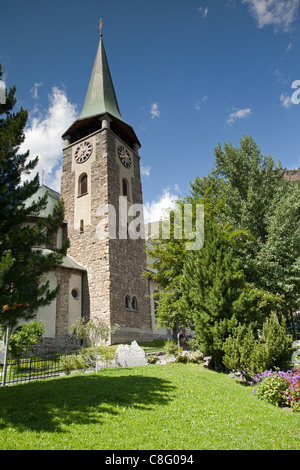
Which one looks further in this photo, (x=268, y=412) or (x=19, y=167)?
(x=19, y=167)

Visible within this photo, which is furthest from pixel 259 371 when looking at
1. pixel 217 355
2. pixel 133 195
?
pixel 133 195

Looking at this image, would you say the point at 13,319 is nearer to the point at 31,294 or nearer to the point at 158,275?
the point at 31,294

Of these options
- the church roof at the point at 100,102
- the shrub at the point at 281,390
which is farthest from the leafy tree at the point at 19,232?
the church roof at the point at 100,102

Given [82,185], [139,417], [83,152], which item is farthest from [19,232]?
[83,152]

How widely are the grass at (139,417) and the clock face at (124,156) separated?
1966 cm

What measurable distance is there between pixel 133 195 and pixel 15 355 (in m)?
16.2

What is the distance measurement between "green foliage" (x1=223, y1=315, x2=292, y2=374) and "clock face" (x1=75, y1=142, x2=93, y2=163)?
61.6ft

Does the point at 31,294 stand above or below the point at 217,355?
above

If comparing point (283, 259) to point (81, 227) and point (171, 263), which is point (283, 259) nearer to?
point (171, 263)

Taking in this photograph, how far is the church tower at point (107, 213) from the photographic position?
20.7m

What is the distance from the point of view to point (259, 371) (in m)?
10.4

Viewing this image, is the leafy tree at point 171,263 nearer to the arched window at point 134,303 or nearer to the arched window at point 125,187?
the arched window at point 134,303

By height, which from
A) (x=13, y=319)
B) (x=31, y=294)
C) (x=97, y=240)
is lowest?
(x=13, y=319)

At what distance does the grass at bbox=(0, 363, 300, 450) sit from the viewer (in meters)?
5.00
